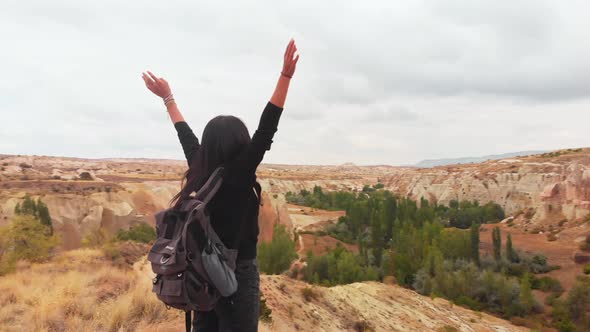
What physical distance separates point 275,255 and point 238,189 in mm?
24796

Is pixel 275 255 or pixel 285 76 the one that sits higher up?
pixel 285 76

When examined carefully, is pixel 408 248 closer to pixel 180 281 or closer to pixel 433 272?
pixel 433 272

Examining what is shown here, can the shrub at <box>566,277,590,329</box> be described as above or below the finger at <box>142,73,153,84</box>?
below

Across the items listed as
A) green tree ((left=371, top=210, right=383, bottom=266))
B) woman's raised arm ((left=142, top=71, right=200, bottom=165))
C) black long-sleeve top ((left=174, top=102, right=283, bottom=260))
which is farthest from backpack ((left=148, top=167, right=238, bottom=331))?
green tree ((left=371, top=210, right=383, bottom=266))

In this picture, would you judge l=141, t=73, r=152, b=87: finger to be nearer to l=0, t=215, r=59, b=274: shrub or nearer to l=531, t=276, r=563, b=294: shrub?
l=0, t=215, r=59, b=274: shrub

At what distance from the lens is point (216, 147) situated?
8.32ft

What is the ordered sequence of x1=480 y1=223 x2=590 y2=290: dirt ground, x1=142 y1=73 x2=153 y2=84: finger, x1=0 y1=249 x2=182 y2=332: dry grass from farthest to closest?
x1=480 y1=223 x2=590 y2=290: dirt ground → x1=0 y1=249 x2=182 y2=332: dry grass → x1=142 y1=73 x2=153 y2=84: finger

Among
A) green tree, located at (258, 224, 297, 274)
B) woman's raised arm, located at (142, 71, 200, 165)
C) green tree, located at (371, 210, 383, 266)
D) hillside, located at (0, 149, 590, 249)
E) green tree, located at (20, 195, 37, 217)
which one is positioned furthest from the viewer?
green tree, located at (371, 210, 383, 266)

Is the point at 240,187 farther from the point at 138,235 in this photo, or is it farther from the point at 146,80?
the point at 138,235

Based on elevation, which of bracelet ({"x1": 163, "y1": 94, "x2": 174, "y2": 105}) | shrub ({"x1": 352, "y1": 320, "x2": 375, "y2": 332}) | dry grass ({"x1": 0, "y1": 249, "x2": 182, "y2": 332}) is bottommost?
shrub ({"x1": 352, "y1": 320, "x2": 375, "y2": 332})

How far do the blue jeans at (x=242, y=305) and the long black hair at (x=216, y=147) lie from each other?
58 centimetres

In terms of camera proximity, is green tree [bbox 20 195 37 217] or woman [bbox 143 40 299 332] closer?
woman [bbox 143 40 299 332]

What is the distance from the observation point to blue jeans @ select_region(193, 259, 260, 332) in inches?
101

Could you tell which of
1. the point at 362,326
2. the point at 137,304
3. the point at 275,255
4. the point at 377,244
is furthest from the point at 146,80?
the point at 377,244
